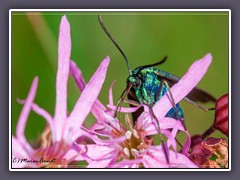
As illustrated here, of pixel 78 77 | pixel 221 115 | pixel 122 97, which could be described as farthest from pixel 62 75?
pixel 221 115

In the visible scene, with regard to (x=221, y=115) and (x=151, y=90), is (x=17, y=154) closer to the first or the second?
(x=151, y=90)

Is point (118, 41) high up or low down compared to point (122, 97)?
up

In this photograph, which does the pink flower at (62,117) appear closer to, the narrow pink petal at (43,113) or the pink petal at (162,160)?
the narrow pink petal at (43,113)

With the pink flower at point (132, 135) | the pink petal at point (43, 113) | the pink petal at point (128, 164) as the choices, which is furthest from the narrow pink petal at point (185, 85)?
the pink petal at point (43, 113)

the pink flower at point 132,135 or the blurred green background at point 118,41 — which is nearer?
the pink flower at point 132,135
